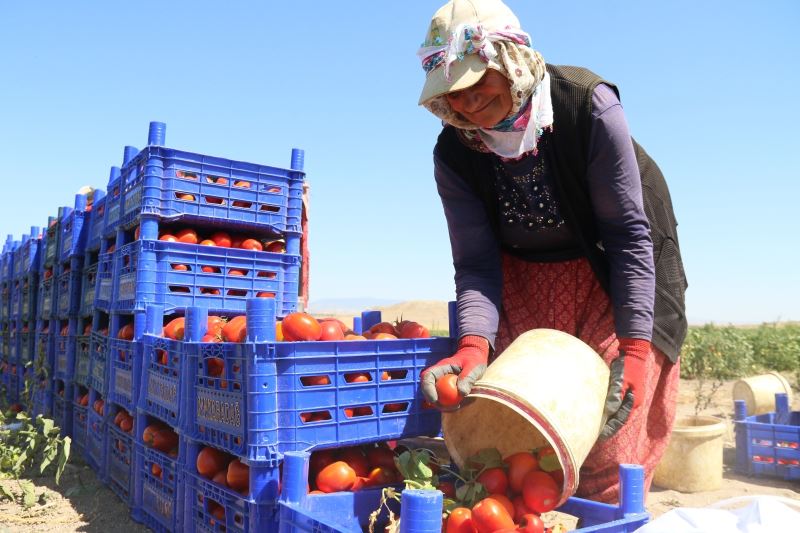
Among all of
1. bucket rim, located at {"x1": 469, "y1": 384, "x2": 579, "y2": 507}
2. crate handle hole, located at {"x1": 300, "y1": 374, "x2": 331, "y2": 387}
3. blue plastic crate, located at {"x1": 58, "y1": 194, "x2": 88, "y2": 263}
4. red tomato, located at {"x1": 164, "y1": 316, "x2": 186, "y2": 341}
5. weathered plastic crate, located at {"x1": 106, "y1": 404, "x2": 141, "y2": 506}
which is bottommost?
weathered plastic crate, located at {"x1": 106, "y1": 404, "x2": 141, "y2": 506}

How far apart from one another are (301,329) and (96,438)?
2912 mm

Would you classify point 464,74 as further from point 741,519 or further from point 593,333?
point 741,519

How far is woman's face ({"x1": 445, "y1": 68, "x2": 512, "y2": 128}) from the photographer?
91.0 inches

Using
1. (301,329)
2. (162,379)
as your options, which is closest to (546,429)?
(301,329)

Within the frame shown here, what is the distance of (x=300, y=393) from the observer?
2.46m

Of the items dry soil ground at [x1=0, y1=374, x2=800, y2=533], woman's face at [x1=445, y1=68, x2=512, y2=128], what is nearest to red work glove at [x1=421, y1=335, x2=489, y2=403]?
woman's face at [x1=445, y1=68, x2=512, y2=128]

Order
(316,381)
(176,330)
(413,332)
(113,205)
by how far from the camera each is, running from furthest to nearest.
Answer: (113,205) → (176,330) → (413,332) → (316,381)

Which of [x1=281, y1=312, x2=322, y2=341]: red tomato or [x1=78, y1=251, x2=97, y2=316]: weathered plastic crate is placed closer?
[x1=281, y1=312, x2=322, y2=341]: red tomato

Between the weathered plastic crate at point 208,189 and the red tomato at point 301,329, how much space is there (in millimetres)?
1728

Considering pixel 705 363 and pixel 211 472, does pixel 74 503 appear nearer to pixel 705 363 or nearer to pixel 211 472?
pixel 211 472

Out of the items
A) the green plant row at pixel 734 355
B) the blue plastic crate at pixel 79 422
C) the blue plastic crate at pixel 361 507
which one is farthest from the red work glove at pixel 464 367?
the green plant row at pixel 734 355

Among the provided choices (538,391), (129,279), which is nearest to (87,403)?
(129,279)

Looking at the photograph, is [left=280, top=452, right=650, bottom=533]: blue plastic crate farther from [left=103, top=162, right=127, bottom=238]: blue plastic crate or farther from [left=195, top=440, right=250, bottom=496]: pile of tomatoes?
[left=103, top=162, right=127, bottom=238]: blue plastic crate

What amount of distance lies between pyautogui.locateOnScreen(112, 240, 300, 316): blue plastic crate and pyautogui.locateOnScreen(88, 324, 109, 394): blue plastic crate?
0.43 m
